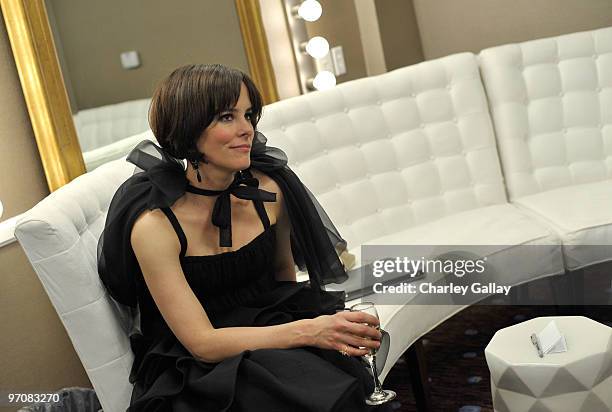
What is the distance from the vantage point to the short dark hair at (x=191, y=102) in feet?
6.39

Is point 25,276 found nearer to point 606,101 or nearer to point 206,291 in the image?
point 206,291

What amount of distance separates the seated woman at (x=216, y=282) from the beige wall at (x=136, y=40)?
1.17m

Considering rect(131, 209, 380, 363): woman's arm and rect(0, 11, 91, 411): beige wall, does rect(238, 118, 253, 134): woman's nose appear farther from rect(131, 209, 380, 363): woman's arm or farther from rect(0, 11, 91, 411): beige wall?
rect(0, 11, 91, 411): beige wall

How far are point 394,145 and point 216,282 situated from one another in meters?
1.58

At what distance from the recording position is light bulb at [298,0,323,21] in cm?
416

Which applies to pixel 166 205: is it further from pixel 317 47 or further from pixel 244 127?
pixel 317 47

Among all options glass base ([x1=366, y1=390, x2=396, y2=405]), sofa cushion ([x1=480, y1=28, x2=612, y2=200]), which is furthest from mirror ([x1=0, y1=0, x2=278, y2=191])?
glass base ([x1=366, y1=390, x2=396, y2=405])

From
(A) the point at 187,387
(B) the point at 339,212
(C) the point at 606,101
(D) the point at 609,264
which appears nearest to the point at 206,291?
(A) the point at 187,387

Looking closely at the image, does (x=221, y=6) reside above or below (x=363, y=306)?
above

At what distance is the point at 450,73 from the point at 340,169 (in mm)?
700

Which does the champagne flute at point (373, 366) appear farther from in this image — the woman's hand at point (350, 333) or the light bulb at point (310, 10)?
the light bulb at point (310, 10)

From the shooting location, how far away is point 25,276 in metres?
2.75

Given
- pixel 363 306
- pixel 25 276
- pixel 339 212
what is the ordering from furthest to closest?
pixel 339 212 → pixel 25 276 → pixel 363 306

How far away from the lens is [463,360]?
3152 mm
